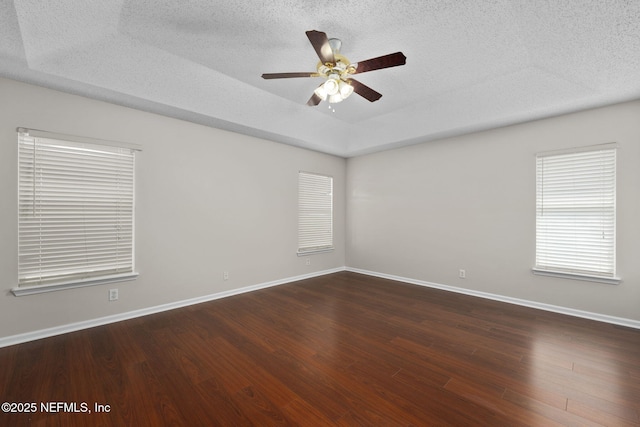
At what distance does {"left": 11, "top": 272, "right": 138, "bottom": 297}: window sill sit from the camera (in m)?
2.64

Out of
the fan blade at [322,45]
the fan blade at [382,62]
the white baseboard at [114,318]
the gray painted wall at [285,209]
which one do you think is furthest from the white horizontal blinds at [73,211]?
the fan blade at [382,62]

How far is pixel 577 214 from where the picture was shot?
3379mm

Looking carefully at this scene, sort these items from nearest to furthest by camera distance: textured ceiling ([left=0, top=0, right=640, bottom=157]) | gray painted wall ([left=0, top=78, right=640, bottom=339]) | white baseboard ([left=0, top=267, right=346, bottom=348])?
textured ceiling ([left=0, top=0, right=640, bottom=157]) → white baseboard ([left=0, top=267, right=346, bottom=348]) → gray painted wall ([left=0, top=78, right=640, bottom=339])

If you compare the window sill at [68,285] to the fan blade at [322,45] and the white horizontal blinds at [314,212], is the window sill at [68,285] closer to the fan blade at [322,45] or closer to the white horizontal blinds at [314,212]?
the white horizontal blinds at [314,212]

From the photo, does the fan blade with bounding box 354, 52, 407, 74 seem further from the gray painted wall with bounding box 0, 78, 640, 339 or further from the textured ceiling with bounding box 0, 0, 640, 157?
the gray painted wall with bounding box 0, 78, 640, 339

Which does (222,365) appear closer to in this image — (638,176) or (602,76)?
(602,76)

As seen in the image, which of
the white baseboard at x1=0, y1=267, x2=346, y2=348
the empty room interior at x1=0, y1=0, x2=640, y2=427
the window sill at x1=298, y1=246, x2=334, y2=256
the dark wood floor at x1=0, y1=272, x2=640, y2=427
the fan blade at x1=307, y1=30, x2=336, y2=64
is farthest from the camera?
the window sill at x1=298, y1=246, x2=334, y2=256

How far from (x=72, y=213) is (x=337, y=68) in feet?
10.4

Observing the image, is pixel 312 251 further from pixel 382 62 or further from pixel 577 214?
pixel 577 214

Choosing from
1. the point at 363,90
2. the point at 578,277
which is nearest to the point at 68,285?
the point at 363,90

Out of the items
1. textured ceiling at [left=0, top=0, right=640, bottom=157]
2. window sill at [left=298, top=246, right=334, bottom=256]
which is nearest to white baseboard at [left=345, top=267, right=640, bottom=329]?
window sill at [left=298, top=246, right=334, bottom=256]

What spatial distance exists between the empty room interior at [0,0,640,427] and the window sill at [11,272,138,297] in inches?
0.8

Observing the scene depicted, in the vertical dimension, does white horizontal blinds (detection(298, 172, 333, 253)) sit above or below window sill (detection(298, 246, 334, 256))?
above

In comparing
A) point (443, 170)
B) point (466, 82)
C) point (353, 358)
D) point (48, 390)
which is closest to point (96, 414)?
point (48, 390)
